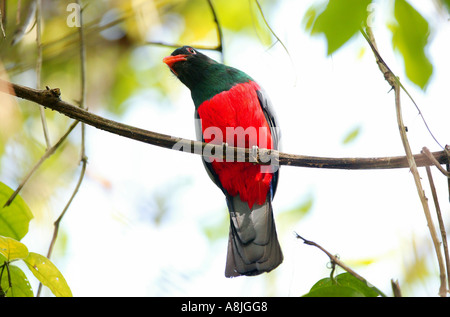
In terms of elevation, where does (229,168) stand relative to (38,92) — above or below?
above

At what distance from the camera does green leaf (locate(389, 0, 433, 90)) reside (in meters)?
1.46

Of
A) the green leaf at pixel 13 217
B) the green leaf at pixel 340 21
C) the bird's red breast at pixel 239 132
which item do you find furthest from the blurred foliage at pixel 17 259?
the bird's red breast at pixel 239 132

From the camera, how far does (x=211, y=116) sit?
396cm

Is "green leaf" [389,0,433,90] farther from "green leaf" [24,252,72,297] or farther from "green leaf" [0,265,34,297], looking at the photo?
"green leaf" [0,265,34,297]

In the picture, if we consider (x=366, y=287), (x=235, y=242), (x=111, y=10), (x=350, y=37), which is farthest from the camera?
(x=111, y=10)

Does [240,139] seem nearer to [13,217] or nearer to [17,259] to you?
[13,217]

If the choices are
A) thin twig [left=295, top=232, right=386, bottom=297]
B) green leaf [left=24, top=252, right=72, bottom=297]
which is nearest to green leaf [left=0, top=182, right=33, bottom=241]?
green leaf [left=24, top=252, right=72, bottom=297]

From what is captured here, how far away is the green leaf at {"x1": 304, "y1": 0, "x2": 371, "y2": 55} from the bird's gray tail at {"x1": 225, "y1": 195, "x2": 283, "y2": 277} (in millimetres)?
2315

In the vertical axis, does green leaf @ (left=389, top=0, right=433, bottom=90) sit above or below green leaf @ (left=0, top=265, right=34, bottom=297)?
above

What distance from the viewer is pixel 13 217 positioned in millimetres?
2146

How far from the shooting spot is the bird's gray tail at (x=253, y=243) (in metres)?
3.48
